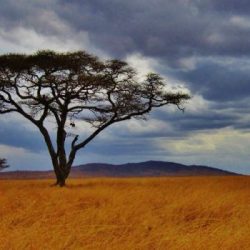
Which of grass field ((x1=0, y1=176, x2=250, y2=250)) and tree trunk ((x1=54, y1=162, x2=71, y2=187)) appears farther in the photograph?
tree trunk ((x1=54, y1=162, x2=71, y2=187))

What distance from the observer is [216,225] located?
1392 centimetres

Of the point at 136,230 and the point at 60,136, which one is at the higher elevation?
the point at 60,136

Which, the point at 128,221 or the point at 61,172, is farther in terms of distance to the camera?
the point at 61,172

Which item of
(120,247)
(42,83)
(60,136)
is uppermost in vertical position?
(42,83)

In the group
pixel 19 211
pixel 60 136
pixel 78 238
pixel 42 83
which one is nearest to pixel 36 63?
pixel 42 83

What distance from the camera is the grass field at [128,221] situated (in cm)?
1125

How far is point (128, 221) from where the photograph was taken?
1433cm

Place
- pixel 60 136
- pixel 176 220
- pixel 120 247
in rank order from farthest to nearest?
pixel 60 136 < pixel 176 220 < pixel 120 247

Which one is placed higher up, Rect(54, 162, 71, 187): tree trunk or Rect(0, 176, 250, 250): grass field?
Rect(54, 162, 71, 187): tree trunk

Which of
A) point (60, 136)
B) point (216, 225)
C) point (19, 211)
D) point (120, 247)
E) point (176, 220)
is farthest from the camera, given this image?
point (60, 136)

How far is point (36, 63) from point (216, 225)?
21111 mm

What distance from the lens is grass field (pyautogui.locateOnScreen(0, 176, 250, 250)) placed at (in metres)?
11.2

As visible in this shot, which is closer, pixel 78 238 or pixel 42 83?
pixel 78 238

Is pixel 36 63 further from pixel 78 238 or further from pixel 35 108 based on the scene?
pixel 78 238
